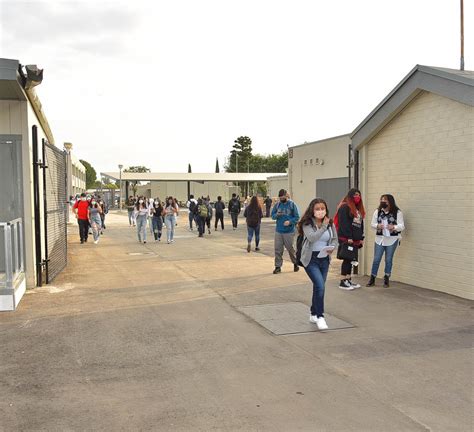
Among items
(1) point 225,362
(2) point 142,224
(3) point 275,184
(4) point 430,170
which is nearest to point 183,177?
(3) point 275,184

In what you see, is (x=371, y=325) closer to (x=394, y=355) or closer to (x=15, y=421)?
(x=394, y=355)

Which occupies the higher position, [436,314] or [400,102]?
[400,102]

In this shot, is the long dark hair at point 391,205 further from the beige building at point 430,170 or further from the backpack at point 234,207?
the backpack at point 234,207

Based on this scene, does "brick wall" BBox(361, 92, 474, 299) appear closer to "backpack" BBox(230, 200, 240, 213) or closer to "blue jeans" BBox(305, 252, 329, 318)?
"blue jeans" BBox(305, 252, 329, 318)

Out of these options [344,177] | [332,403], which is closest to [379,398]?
[332,403]

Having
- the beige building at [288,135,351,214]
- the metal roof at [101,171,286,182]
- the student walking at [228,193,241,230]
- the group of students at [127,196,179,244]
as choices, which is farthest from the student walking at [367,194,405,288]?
the metal roof at [101,171,286,182]

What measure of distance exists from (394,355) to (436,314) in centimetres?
188

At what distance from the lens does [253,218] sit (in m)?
13.7

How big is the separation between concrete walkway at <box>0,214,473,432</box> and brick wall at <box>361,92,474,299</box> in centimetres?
49

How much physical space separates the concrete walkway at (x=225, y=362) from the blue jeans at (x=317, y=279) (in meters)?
0.38

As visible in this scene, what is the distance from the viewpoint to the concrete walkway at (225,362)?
3812mm

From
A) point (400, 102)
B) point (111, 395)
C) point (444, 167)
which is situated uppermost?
point (400, 102)

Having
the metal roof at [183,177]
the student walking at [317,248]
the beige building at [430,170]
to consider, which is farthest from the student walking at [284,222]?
the metal roof at [183,177]

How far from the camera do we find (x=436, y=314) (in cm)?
671
